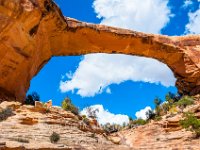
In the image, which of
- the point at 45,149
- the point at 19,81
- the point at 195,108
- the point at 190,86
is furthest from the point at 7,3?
the point at 190,86

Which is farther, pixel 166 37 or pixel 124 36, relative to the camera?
pixel 166 37

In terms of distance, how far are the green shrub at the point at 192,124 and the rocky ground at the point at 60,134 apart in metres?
0.34

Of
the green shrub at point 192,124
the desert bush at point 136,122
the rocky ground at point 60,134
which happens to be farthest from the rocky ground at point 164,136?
the desert bush at point 136,122

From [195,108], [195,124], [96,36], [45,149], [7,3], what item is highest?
[96,36]

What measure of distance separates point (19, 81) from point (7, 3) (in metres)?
5.59

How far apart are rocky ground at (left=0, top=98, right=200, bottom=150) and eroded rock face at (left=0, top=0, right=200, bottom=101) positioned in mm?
4582

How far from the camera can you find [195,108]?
2633cm

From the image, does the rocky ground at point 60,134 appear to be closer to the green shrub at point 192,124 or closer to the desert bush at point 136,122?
the green shrub at point 192,124

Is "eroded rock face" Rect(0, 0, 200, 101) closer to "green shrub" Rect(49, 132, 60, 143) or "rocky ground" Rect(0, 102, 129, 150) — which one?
"rocky ground" Rect(0, 102, 129, 150)

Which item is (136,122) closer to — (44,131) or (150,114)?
(150,114)

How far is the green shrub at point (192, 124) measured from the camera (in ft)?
72.4

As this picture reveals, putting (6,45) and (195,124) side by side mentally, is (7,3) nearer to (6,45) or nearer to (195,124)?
(6,45)

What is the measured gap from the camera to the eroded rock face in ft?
70.7

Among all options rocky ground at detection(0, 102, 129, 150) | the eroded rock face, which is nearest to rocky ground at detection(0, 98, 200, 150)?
rocky ground at detection(0, 102, 129, 150)
